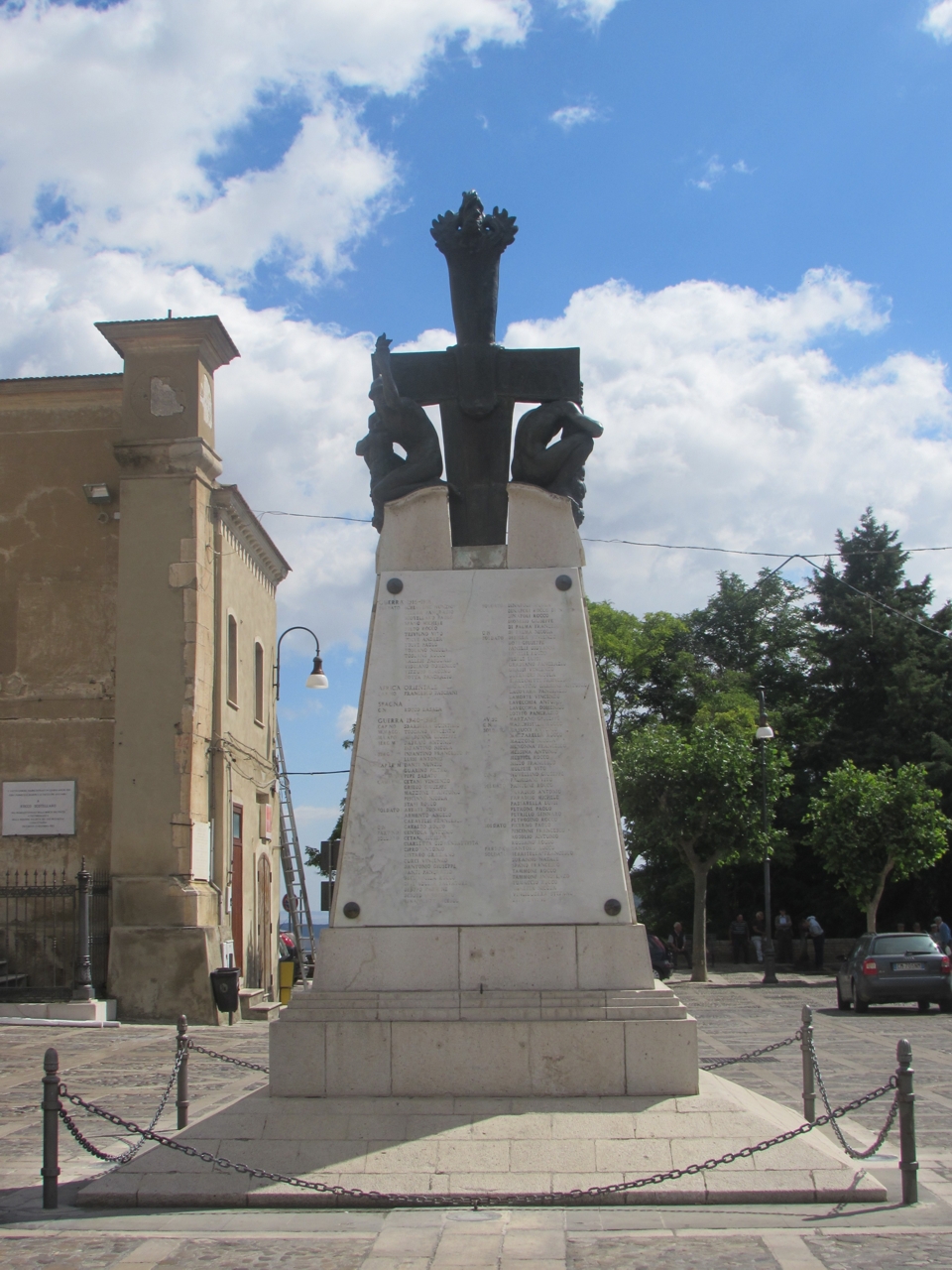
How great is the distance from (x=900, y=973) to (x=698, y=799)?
9.66m

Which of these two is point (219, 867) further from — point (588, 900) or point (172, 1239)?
point (172, 1239)

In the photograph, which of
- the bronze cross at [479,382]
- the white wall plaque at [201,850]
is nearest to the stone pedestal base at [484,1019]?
the bronze cross at [479,382]

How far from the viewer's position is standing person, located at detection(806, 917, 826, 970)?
32.6 meters

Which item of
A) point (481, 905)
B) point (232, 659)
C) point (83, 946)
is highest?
point (232, 659)

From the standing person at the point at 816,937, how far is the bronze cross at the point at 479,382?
1029 inches

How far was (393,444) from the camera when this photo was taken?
30.4ft

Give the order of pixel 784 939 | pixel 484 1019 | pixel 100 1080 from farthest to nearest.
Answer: pixel 784 939
pixel 100 1080
pixel 484 1019

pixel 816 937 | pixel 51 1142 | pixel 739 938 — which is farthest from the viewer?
pixel 739 938

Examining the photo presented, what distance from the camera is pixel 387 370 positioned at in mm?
9156

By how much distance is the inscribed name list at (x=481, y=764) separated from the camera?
802 centimetres

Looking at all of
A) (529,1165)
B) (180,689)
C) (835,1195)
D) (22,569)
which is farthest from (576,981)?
(22,569)

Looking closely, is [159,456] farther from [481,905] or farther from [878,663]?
[878,663]

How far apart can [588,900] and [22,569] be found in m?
15.7

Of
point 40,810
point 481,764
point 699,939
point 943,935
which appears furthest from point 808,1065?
point 943,935
